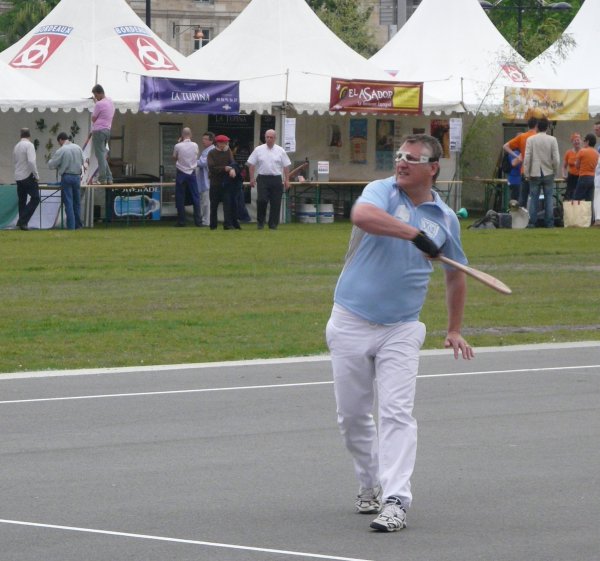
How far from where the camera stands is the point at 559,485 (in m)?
7.95

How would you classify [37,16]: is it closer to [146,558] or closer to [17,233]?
[17,233]

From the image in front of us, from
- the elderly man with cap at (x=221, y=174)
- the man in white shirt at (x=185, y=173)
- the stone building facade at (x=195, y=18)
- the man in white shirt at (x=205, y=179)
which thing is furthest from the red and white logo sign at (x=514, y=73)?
the stone building facade at (x=195, y=18)

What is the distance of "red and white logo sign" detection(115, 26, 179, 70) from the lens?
98.1ft

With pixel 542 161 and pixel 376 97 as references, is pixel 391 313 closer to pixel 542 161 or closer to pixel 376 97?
pixel 542 161


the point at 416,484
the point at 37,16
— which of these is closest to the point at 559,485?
the point at 416,484

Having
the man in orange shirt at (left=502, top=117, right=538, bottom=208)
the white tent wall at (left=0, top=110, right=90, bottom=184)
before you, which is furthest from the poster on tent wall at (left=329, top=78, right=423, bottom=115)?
the white tent wall at (left=0, top=110, right=90, bottom=184)

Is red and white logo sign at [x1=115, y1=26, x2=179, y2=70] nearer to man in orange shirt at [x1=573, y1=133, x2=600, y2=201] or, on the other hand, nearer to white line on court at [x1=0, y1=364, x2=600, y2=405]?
man in orange shirt at [x1=573, y1=133, x2=600, y2=201]

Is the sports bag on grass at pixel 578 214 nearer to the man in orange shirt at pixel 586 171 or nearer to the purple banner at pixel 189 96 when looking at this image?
the man in orange shirt at pixel 586 171

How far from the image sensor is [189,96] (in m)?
28.6

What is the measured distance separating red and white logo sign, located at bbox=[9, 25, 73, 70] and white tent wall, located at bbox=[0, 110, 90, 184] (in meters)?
1.09

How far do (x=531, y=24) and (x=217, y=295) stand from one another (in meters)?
45.6

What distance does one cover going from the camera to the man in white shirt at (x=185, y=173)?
2828cm

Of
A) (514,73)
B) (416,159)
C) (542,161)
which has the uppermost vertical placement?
(514,73)

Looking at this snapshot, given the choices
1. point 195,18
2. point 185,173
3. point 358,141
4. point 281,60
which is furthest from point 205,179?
point 195,18
